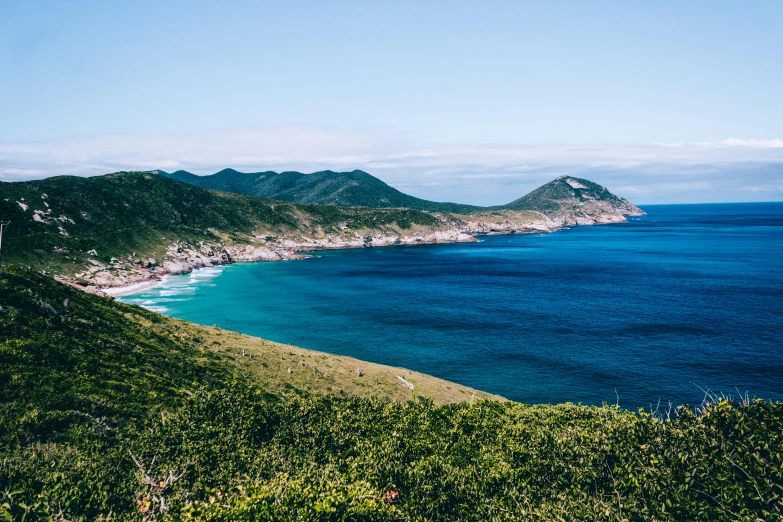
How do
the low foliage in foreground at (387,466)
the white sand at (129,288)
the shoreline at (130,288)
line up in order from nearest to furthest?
the low foliage in foreground at (387,466)
the shoreline at (130,288)
the white sand at (129,288)

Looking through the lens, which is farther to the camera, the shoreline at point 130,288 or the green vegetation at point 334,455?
the shoreline at point 130,288

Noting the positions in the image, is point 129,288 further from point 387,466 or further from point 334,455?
point 387,466

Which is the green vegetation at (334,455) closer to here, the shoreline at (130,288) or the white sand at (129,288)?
the shoreline at (130,288)

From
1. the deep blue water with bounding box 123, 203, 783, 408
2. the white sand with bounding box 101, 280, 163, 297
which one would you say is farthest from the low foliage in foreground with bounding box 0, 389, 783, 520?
the white sand with bounding box 101, 280, 163, 297

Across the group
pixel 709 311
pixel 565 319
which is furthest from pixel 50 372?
pixel 709 311

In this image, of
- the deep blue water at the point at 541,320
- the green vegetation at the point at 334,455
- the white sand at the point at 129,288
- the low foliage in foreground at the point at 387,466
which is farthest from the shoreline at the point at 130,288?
the low foliage in foreground at the point at 387,466

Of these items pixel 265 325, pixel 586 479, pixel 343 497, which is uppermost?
pixel 343 497

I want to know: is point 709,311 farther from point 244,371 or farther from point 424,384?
point 244,371

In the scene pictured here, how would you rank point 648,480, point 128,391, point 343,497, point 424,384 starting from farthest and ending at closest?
point 424,384
point 128,391
point 648,480
point 343,497

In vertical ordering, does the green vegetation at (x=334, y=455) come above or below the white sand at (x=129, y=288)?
above
